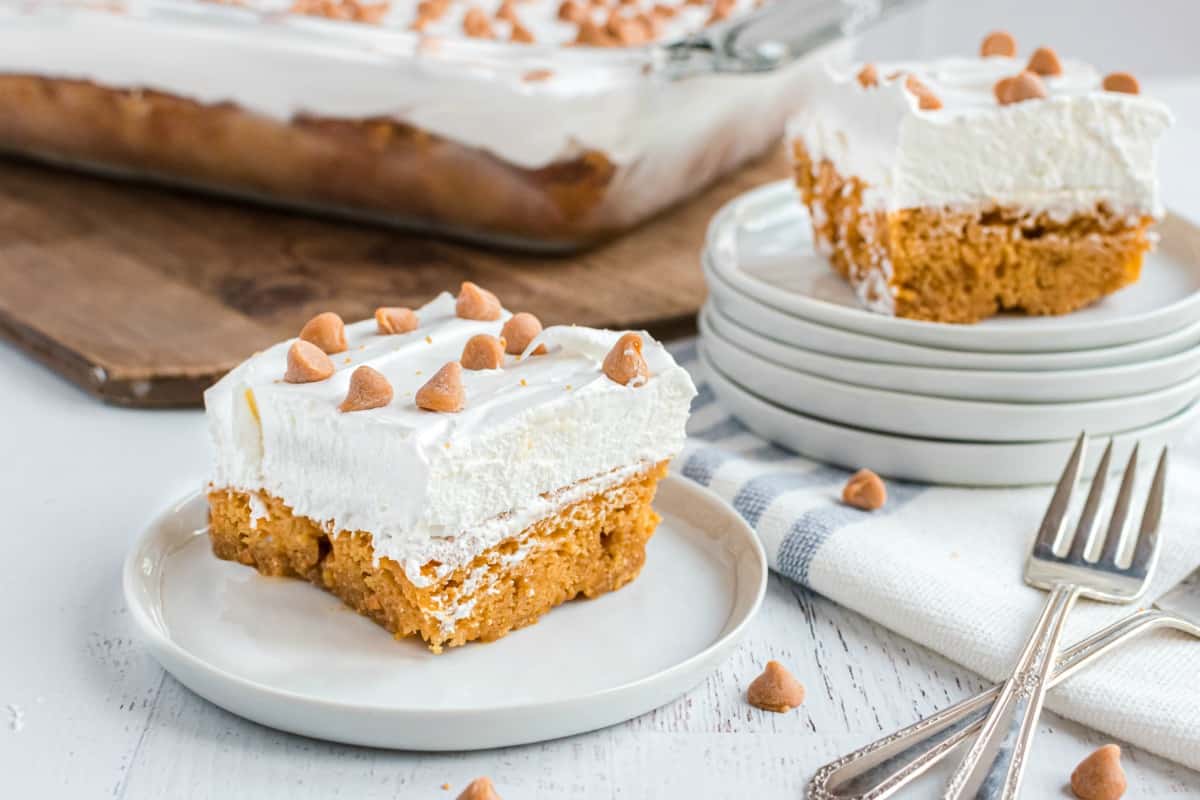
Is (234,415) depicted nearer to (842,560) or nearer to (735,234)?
(842,560)

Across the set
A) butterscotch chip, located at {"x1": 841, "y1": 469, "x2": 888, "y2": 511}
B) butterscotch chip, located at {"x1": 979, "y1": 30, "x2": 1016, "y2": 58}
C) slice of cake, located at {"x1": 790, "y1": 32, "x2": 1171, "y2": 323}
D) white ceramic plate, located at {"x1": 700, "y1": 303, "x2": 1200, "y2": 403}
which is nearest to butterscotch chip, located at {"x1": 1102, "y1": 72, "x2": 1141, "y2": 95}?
slice of cake, located at {"x1": 790, "y1": 32, "x2": 1171, "y2": 323}

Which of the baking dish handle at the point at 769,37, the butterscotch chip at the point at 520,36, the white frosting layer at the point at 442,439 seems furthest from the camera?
the butterscotch chip at the point at 520,36

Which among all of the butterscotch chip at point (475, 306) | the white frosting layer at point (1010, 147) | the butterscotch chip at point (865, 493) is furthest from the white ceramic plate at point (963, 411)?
the butterscotch chip at point (475, 306)

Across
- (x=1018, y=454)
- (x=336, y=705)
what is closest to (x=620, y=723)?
(x=336, y=705)

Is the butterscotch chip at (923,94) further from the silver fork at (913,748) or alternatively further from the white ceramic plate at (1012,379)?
the silver fork at (913,748)

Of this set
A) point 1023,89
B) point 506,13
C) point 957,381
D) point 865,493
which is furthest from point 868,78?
point 506,13

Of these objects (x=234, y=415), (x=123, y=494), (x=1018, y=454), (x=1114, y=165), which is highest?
(x=1114, y=165)
